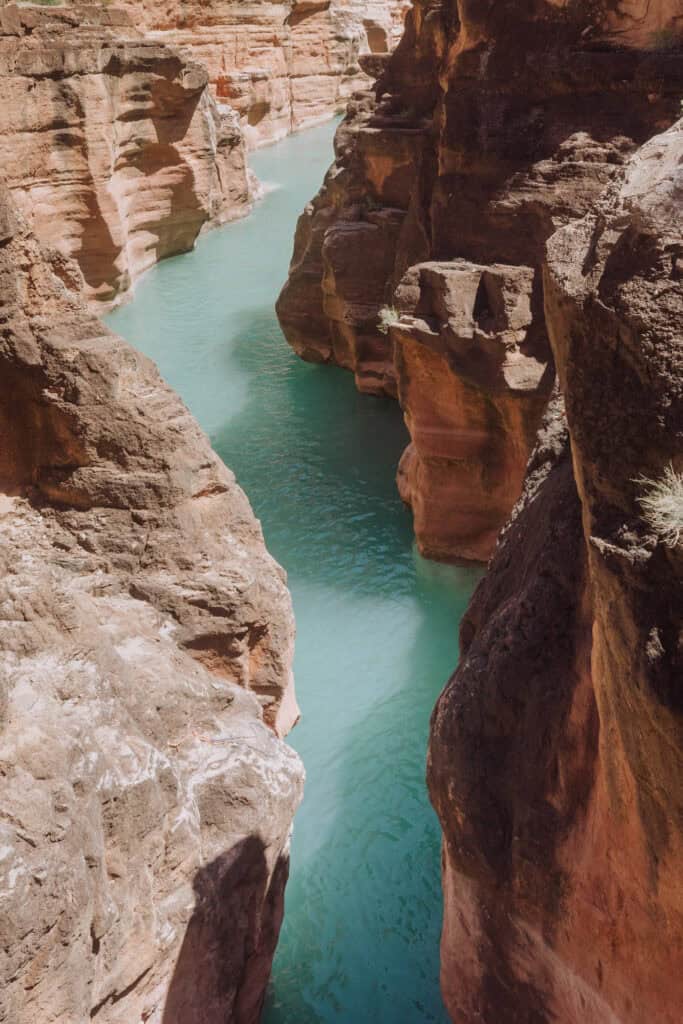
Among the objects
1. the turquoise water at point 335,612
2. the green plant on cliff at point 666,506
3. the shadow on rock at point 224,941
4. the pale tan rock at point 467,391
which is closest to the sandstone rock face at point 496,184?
the pale tan rock at point 467,391

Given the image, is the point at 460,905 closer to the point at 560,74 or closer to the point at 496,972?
the point at 496,972

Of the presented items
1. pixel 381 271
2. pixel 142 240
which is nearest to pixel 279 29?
pixel 142 240

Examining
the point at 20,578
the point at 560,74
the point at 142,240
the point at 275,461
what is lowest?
the point at 275,461

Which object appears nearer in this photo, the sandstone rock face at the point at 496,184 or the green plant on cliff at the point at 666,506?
the green plant on cliff at the point at 666,506

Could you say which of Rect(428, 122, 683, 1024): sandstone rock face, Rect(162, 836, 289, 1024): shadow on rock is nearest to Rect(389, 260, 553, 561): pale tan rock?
Rect(428, 122, 683, 1024): sandstone rock face

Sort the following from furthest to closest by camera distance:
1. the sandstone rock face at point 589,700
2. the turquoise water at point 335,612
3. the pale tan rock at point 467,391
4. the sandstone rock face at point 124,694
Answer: the pale tan rock at point 467,391
the turquoise water at point 335,612
the sandstone rock face at point 124,694
the sandstone rock face at point 589,700

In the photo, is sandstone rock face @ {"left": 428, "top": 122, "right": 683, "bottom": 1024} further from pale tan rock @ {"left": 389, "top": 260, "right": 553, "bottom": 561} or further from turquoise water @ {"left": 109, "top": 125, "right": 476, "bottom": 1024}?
pale tan rock @ {"left": 389, "top": 260, "right": 553, "bottom": 561}

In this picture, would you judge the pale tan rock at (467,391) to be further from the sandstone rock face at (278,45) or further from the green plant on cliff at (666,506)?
the sandstone rock face at (278,45)
